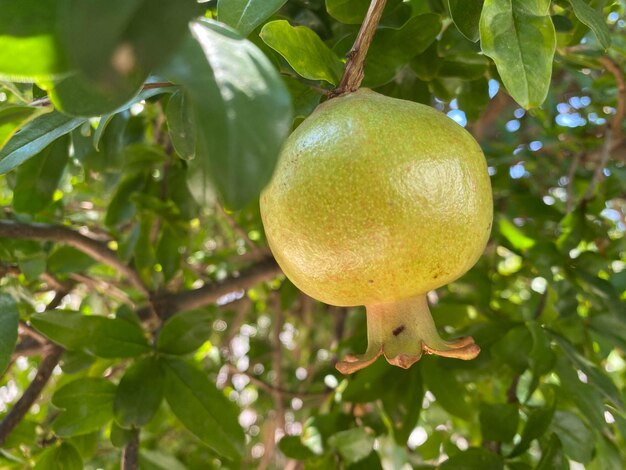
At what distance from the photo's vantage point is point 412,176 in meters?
0.51

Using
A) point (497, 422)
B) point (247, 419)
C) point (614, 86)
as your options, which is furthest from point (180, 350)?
point (247, 419)

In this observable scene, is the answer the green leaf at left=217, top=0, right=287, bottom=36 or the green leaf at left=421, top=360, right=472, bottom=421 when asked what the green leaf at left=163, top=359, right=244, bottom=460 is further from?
the green leaf at left=217, top=0, right=287, bottom=36

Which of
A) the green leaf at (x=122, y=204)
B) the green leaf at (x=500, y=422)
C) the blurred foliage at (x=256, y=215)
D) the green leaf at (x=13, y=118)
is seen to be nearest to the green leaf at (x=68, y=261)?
the blurred foliage at (x=256, y=215)

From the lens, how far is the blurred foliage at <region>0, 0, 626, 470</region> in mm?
327

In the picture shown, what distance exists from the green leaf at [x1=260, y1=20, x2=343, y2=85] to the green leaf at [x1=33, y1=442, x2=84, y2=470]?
0.68 m

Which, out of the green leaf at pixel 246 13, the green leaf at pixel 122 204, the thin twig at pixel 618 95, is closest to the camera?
the green leaf at pixel 246 13

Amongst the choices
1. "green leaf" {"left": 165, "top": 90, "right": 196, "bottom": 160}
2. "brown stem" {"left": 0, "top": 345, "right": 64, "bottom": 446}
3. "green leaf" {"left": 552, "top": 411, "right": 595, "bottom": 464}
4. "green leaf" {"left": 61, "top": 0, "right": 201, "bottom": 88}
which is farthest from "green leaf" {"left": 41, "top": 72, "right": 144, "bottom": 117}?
"green leaf" {"left": 552, "top": 411, "right": 595, "bottom": 464}

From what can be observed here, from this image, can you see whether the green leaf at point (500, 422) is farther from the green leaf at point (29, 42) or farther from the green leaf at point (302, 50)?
the green leaf at point (29, 42)

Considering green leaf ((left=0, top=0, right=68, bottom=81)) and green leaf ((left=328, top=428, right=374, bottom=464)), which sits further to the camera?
green leaf ((left=328, top=428, right=374, bottom=464))

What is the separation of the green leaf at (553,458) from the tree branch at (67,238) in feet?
2.37

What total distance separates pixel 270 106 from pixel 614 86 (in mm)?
1286

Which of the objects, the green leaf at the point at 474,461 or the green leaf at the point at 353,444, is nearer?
the green leaf at the point at 474,461

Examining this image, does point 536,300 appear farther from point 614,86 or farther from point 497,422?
point 614,86

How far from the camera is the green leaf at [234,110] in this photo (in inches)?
11.4
